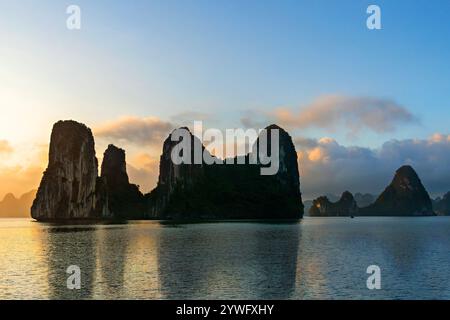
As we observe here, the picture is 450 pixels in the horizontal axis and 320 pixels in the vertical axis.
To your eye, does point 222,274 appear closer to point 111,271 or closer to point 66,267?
point 111,271

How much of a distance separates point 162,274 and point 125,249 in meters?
30.3

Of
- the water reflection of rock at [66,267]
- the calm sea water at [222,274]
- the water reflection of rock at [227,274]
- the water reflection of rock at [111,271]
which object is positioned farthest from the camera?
the water reflection of rock at [111,271]

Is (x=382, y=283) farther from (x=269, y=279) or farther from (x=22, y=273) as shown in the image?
(x=22, y=273)

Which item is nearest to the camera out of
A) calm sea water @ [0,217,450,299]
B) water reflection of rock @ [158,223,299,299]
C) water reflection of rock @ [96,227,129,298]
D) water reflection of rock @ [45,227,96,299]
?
water reflection of rock @ [45,227,96,299]

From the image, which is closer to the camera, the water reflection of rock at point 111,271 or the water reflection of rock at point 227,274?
the water reflection of rock at point 227,274

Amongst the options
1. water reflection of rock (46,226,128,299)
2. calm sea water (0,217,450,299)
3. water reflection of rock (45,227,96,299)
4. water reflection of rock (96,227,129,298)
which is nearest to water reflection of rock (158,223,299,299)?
calm sea water (0,217,450,299)

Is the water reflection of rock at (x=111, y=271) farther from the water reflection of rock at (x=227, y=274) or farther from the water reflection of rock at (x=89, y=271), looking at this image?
the water reflection of rock at (x=227, y=274)

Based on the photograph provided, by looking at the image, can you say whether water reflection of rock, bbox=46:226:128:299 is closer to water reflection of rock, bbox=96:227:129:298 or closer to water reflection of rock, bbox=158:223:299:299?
water reflection of rock, bbox=96:227:129:298

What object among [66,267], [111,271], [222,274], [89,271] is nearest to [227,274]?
[222,274]

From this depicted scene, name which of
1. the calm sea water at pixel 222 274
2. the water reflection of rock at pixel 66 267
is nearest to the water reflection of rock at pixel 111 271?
the calm sea water at pixel 222 274
